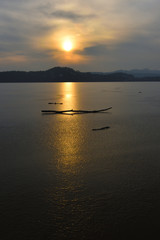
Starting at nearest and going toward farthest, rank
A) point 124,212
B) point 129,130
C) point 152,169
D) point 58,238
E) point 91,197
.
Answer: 1. point 58,238
2. point 124,212
3. point 91,197
4. point 152,169
5. point 129,130

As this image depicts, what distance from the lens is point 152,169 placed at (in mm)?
22406

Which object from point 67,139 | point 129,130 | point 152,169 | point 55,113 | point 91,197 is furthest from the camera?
point 55,113

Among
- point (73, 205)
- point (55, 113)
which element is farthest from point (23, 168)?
point (55, 113)

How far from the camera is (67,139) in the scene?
34.6 meters

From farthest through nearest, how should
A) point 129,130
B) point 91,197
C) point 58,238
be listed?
point 129,130 → point 91,197 → point 58,238

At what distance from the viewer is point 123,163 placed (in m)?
24.2

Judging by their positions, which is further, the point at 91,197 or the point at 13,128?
the point at 13,128

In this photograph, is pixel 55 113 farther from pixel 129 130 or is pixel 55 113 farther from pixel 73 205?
pixel 73 205

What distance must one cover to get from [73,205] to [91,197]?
5.41 ft

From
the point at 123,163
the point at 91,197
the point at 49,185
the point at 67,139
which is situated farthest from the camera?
the point at 67,139

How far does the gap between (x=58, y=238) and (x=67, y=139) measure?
71.3 ft

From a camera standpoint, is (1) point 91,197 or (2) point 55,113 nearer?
(1) point 91,197

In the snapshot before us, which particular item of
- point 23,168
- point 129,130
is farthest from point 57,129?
point 23,168

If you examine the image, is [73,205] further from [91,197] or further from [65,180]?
[65,180]
